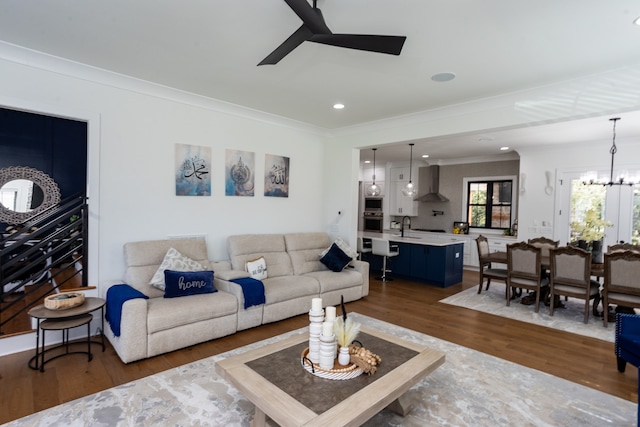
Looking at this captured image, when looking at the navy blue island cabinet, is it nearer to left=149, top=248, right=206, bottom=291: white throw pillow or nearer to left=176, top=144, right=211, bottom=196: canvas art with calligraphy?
left=176, top=144, right=211, bottom=196: canvas art with calligraphy

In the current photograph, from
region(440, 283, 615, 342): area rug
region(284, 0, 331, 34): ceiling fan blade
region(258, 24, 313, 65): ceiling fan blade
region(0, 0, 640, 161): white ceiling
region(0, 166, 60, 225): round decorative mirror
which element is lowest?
region(440, 283, 615, 342): area rug

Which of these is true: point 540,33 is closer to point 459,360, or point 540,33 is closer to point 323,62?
point 323,62

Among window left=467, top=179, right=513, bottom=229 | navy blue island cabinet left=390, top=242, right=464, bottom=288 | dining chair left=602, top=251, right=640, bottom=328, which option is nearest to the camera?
dining chair left=602, top=251, right=640, bottom=328

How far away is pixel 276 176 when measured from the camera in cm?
523

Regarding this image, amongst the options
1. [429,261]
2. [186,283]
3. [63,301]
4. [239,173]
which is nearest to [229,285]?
[186,283]

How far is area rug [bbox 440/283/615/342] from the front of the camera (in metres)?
4.00

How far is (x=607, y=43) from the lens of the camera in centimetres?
Answer: 262

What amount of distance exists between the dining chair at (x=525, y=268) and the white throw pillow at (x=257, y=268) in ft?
11.8

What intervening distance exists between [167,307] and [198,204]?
157 centimetres

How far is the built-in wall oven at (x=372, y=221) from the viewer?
30.4 ft

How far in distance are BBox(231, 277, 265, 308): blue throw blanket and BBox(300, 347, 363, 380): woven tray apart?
5.56 feet

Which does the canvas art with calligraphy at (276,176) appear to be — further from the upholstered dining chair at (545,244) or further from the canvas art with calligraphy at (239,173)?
the upholstered dining chair at (545,244)

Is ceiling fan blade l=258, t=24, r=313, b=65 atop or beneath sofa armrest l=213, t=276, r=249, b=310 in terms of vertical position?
atop

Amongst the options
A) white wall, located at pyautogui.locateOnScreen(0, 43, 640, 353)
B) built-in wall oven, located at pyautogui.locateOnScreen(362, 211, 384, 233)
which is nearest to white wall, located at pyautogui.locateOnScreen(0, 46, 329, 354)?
white wall, located at pyautogui.locateOnScreen(0, 43, 640, 353)
